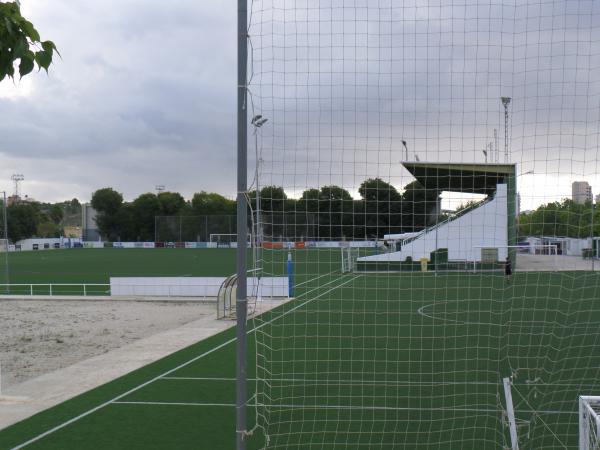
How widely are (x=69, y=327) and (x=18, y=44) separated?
15.0 metres

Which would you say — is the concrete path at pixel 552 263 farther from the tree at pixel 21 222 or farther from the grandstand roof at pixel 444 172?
Result: the tree at pixel 21 222

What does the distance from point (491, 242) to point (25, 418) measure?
25.3 m

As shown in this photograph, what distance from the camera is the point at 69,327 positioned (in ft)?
55.2

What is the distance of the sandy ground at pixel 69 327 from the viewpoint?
482 inches

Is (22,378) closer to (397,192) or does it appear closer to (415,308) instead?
(397,192)

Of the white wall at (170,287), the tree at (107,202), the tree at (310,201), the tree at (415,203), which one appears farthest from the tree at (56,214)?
the tree at (310,201)

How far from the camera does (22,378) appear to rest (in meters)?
10.6

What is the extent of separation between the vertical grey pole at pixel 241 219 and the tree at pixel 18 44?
1629 mm

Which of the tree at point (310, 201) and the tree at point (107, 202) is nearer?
the tree at point (310, 201)

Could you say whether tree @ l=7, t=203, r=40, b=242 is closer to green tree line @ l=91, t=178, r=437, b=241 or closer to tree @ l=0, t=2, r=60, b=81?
green tree line @ l=91, t=178, r=437, b=241

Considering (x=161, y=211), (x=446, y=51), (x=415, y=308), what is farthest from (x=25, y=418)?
(x=161, y=211)

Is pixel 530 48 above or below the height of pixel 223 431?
above

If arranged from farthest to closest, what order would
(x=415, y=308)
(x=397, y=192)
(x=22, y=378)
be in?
(x=415, y=308), (x=22, y=378), (x=397, y=192)

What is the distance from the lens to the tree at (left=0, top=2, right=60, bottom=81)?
3041mm
